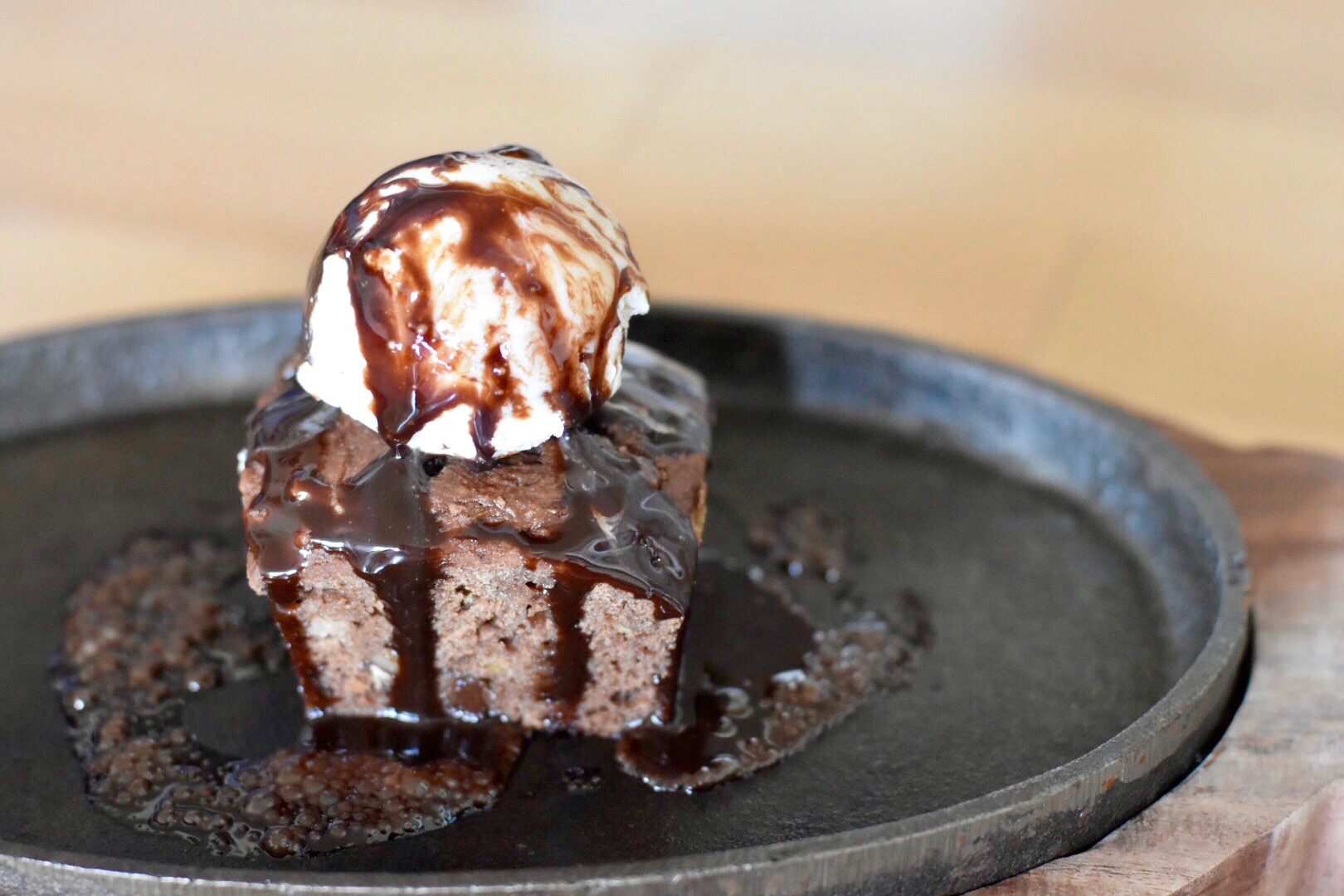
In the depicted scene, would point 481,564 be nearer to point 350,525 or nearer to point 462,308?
point 350,525

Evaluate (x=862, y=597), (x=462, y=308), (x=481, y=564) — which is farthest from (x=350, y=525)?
(x=862, y=597)

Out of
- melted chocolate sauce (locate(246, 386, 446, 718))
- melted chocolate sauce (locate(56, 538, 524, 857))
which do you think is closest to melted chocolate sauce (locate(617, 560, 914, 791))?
melted chocolate sauce (locate(56, 538, 524, 857))

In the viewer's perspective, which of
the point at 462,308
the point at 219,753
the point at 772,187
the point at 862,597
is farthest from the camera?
the point at 772,187

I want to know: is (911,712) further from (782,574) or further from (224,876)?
(224,876)

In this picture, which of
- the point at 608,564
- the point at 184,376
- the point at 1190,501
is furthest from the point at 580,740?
the point at 184,376

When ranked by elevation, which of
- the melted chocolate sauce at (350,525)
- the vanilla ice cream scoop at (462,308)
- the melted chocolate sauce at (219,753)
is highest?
the vanilla ice cream scoop at (462,308)

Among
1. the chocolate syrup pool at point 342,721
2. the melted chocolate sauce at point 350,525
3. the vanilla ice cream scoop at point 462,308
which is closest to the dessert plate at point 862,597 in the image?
the chocolate syrup pool at point 342,721

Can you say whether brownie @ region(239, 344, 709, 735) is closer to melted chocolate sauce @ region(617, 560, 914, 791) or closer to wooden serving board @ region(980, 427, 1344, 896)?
melted chocolate sauce @ region(617, 560, 914, 791)

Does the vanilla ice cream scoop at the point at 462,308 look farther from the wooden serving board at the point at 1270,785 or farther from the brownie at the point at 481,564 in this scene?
the wooden serving board at the point at 1270,785
